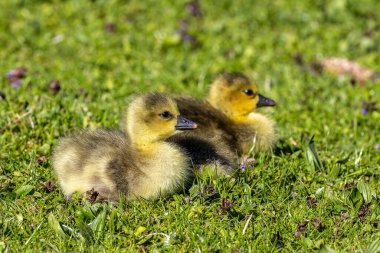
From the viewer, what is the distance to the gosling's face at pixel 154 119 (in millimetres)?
4879

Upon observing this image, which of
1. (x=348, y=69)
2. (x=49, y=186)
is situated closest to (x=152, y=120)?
(x=49, y=186)

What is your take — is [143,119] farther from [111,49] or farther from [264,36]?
Result: [264,36]

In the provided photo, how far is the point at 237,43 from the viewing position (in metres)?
8.80

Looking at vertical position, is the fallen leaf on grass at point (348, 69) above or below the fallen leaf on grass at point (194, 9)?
below

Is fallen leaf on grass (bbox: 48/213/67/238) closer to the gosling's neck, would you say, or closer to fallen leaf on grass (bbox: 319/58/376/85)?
the gosling's neck

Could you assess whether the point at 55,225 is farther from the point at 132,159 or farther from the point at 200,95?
the point at 200,95

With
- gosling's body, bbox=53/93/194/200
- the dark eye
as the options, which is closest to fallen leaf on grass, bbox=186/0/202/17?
the dark eye

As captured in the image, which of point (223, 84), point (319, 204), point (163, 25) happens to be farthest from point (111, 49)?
point (319, 204)

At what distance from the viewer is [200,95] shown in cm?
743

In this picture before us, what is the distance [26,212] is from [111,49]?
4113 mm

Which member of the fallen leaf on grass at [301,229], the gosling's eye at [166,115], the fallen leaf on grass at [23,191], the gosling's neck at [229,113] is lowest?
the gosling's neck at [229,113]

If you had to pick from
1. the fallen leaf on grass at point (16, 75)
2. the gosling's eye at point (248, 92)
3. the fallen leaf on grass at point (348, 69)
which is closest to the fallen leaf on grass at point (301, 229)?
the gosling's eye at point (248, 92)

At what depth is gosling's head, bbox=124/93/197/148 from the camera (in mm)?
4879

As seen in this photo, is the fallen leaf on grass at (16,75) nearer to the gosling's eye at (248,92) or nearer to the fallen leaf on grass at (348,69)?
the gosling's eye at (248,92)
